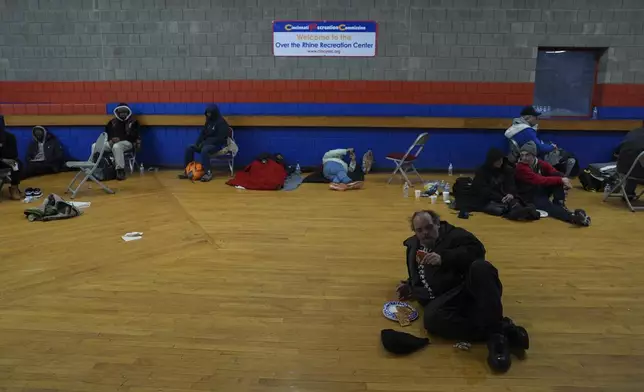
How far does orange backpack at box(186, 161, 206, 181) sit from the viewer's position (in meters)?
8.44

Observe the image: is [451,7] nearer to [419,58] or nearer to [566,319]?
[419,58]

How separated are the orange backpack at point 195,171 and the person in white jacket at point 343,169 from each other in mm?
2041

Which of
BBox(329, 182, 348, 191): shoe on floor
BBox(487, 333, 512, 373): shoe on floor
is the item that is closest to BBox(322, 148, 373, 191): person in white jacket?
BBox(329, 182, 348, 191): shoe on floor

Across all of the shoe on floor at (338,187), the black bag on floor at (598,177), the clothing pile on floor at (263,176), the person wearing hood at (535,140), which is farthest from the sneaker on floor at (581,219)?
the clothing pile on floor at (263,176)

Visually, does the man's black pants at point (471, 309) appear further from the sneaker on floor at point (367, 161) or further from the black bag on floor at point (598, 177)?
the sneaker on floor at point (367, 161)

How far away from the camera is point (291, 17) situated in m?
8.77

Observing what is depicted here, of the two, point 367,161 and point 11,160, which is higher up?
point 11,160

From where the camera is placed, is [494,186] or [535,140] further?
[535,140]

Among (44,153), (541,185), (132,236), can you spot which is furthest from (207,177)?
(541,185)

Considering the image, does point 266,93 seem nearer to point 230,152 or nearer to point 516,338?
point 230,152

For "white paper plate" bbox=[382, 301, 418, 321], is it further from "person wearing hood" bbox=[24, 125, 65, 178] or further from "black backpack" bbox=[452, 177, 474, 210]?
"person wearing hood" bbox=[24, 125, 65, 178]

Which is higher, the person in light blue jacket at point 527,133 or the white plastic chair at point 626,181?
the person in light blue jacket at point 527,133

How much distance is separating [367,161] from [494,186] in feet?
9.80

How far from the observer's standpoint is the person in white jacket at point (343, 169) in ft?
25.8
